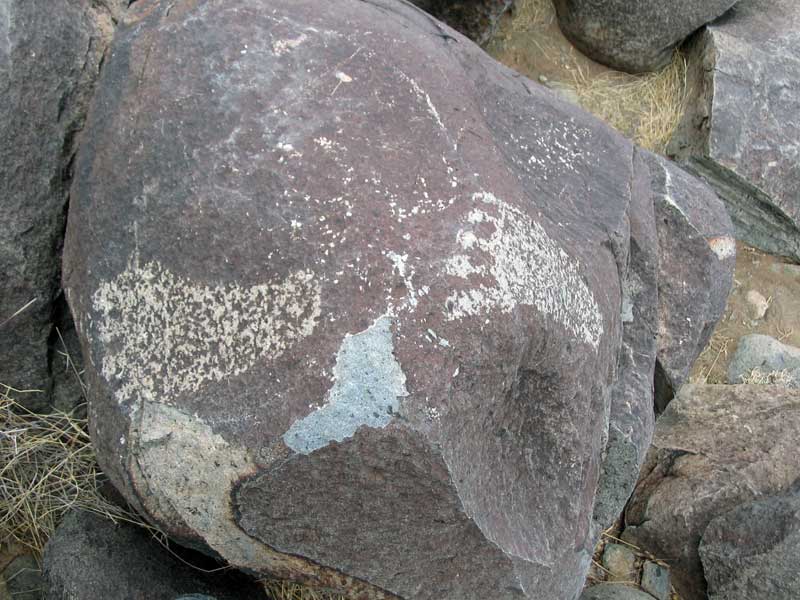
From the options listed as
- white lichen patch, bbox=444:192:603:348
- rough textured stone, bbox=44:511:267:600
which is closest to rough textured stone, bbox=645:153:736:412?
white lichen patch, bbox=444:192:603:348

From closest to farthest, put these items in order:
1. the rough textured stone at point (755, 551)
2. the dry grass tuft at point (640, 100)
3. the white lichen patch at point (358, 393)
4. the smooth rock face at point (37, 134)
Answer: the white lichen patch at point (358, 393) < the smooth rock face at point (37, 134) < the rough textured stone at point (755, 551) < the dry grass tuft at point (640, 100)

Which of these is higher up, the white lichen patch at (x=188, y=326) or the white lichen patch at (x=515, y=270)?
the white lichen patch at (x=515, y=270)

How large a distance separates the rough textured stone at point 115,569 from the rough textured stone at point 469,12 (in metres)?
1.80

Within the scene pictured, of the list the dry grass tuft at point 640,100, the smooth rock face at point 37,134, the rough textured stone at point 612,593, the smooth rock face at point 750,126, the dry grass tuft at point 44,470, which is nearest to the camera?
the smooth rock face at point 37,134

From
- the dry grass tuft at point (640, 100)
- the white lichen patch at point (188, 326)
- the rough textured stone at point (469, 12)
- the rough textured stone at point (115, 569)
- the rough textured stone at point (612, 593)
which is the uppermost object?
the rough textured stone at point (469, 12)

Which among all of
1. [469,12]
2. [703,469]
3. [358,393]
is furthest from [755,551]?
[469,12]

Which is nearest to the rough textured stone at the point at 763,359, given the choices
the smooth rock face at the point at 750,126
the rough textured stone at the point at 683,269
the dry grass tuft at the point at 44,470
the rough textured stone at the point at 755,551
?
the smooth rock face at the point at 750,126

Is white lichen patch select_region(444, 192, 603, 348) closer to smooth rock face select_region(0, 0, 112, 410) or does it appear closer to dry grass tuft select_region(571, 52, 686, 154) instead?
smooth rock face select_region(0, 0, 112, 410)

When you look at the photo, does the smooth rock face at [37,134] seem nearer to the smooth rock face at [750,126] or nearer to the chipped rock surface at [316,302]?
the chipped rock surface at [316,302]

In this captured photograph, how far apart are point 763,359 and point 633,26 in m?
1.34

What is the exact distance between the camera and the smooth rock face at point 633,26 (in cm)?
288

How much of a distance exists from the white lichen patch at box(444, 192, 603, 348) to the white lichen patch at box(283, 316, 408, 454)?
12 cm

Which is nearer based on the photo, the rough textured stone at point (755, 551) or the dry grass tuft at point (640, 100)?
the rough textured stone at point (755, 551)

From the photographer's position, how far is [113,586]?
4.56ft
